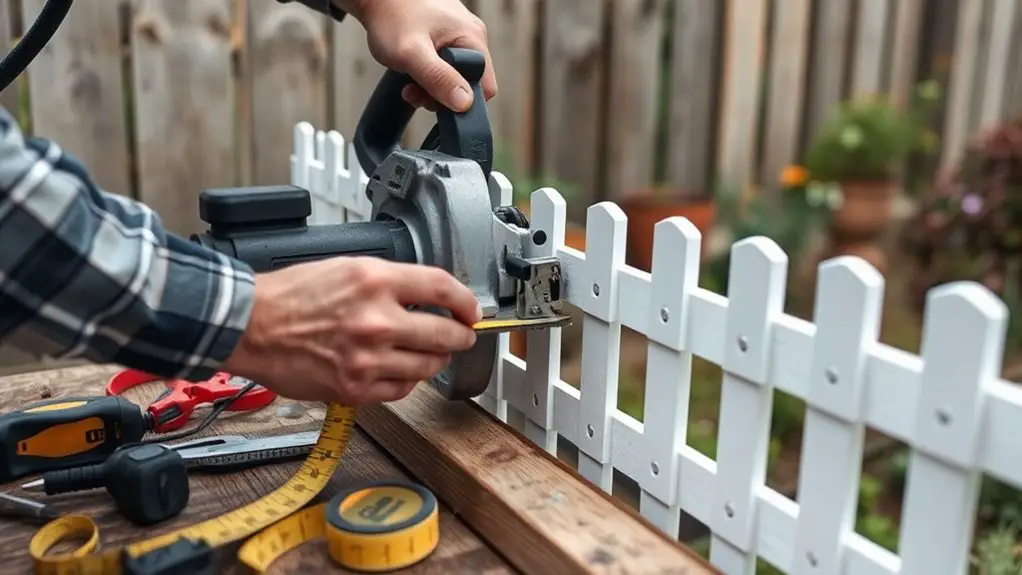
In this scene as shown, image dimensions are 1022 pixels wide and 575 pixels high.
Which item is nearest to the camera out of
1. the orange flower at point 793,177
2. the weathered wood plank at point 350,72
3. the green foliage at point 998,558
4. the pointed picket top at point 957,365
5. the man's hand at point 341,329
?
the pointed picket top at point 957,365

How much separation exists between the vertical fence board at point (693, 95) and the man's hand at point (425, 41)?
214 centimetres

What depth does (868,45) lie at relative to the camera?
13.1 feet

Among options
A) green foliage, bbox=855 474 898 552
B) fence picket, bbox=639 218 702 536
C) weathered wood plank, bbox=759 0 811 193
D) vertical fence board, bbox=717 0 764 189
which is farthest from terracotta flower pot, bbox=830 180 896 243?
fence picket, bbox=639 218 702 536

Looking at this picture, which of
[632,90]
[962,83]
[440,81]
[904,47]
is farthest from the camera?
[962,83]

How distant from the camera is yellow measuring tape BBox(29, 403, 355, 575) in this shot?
0.93 meters

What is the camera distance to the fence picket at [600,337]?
3.69 ft

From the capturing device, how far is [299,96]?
2520 millimetres

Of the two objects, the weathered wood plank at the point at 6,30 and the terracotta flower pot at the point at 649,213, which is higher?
the weathered wood plank at the point at 6,30

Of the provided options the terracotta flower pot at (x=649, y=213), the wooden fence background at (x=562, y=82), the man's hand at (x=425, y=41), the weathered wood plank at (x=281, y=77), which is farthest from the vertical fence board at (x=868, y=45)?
the man's hand at (x=425, y=41)

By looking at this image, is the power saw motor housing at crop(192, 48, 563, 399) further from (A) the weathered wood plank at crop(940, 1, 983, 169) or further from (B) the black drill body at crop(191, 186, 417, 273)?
(A) the weathered wood plank at crop(940, 1, 983, 169)

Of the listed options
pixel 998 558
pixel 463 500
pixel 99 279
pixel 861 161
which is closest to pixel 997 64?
pixel 861 161

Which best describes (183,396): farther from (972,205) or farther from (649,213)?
(972,205)

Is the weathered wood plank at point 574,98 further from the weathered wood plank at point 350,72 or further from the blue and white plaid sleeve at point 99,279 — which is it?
the blue and white plaid sleeve at point 99,279

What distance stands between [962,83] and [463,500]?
400cm
